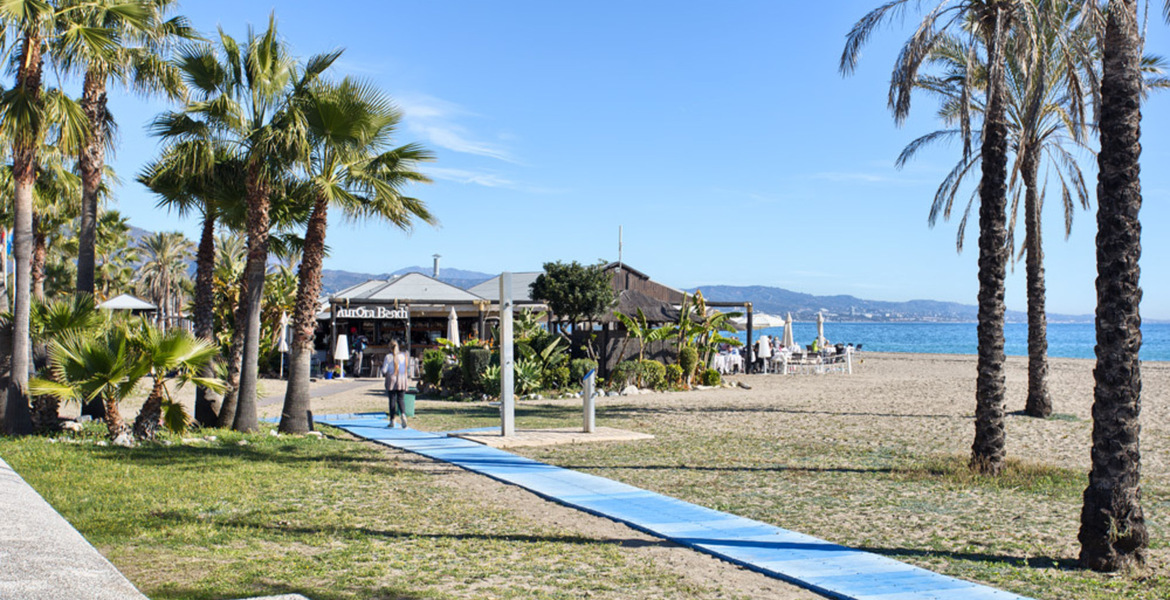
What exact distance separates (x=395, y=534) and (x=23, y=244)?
8042 mm

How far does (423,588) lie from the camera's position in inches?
232

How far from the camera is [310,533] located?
747cm

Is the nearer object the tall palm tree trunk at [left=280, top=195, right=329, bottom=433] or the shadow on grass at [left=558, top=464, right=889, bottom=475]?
the shadow on grass at [left=558, top=464, right=889, bottom=475]

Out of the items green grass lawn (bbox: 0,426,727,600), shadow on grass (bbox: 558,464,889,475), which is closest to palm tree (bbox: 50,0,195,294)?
green grass lawn (bbox: 0,426,727,600)

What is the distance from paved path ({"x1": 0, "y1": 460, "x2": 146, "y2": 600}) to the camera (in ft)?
12.8

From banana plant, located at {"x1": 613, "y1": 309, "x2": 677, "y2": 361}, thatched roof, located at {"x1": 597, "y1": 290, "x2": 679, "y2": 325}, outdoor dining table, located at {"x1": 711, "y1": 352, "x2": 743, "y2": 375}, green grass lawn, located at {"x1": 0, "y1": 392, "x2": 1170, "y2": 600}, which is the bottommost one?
green grass lawn, located at {"x1": 0, "y1": 392, "x2": 1170, "y2": 600}

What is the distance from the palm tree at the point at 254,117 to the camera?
13.3 metres

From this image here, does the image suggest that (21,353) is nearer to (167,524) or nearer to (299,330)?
(299,330)

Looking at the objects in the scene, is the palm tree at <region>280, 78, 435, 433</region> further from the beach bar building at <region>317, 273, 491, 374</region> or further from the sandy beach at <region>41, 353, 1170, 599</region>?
the beach bar building at <region>317, 273, 491, 374</region>

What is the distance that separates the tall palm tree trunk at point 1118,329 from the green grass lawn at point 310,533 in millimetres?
2954

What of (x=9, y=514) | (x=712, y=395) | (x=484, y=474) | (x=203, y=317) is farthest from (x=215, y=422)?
(x=712, y=395)

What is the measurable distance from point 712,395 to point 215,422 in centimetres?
1241

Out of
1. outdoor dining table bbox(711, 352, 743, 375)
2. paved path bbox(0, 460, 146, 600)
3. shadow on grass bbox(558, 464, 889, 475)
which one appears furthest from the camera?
outdoor dining table bbox(711, 352, 743, 375)

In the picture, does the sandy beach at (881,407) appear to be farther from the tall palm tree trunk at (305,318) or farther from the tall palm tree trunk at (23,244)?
the tall palm tree trunk at (23,244)
